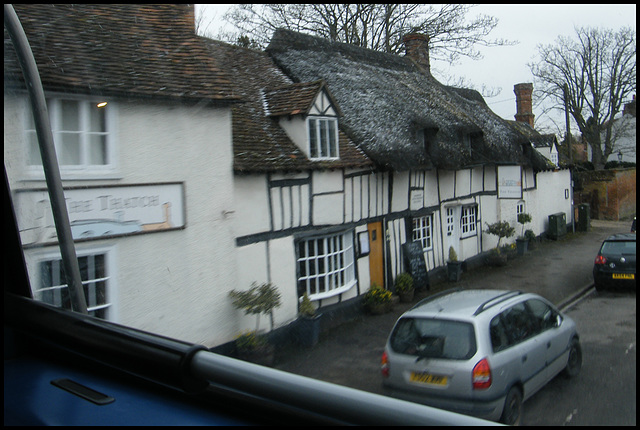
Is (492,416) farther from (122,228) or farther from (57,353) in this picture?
(122,228)

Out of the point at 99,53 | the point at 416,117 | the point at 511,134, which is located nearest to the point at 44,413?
the point at 511,134

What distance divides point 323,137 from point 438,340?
5057 mm

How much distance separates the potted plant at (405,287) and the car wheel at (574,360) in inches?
32.1

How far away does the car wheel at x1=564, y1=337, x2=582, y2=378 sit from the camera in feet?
4.47

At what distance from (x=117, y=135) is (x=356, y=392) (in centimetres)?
204

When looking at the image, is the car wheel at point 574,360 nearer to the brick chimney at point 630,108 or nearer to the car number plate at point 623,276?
the car number plate at point 623,276

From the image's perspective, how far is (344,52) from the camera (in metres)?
4.97

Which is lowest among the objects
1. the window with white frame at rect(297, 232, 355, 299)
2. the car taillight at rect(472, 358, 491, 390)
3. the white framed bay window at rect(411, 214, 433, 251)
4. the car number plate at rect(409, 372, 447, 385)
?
the window with white frame at rect(297, 232, 355, 299)

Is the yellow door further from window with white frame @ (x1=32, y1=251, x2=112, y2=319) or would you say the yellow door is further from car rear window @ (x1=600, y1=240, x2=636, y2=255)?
car rear window @ (x1=600, y1=240, x2=636, y2=255)

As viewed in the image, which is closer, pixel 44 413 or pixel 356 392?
pixel 356 392

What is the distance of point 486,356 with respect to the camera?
1.33 metres

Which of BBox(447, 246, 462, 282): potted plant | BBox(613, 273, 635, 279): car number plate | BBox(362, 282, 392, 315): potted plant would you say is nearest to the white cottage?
BBox(362, 282, 392, 315): potted plant

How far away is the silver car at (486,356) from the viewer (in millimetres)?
1255

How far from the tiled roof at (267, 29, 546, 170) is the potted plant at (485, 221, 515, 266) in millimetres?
246
